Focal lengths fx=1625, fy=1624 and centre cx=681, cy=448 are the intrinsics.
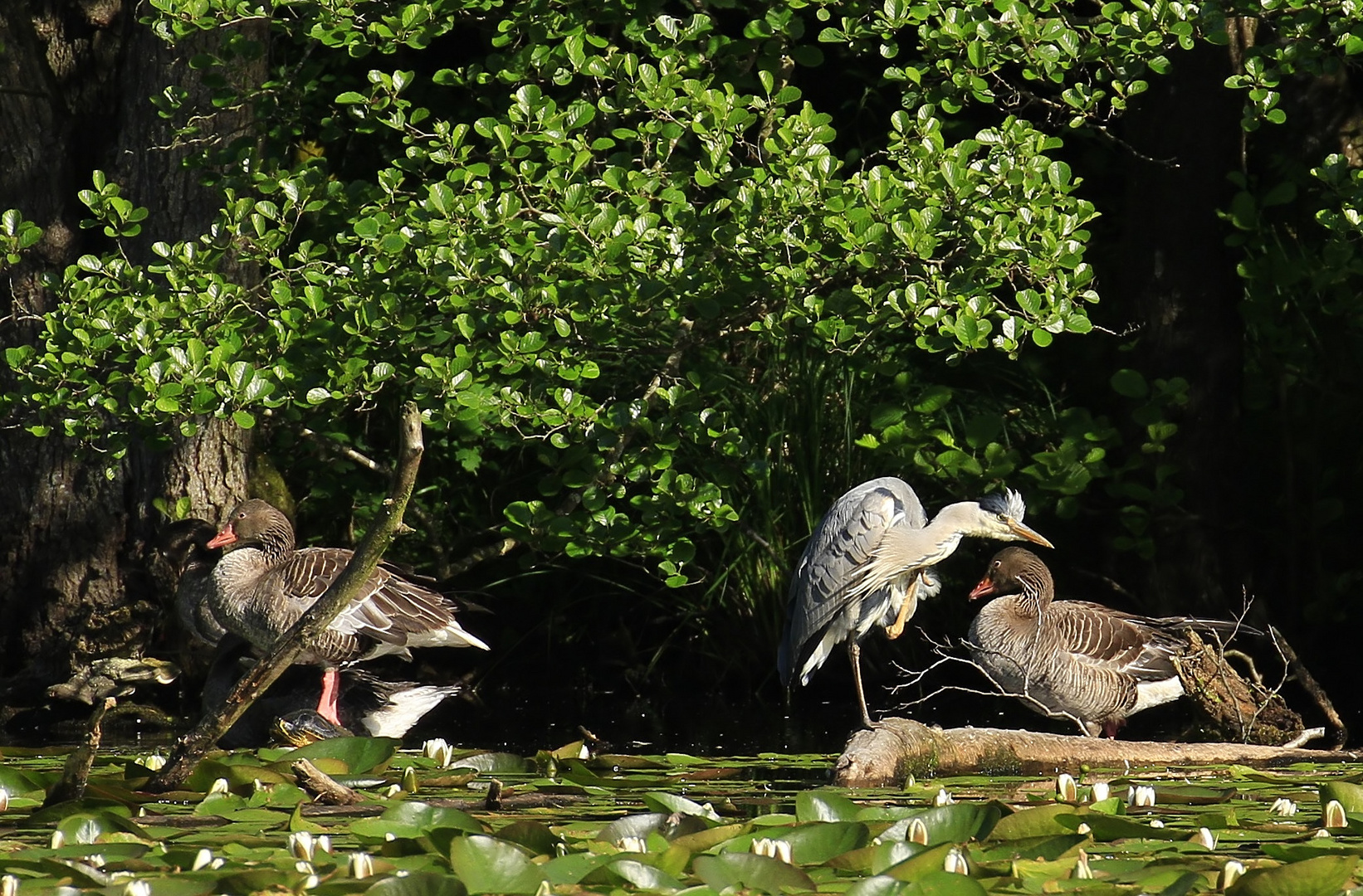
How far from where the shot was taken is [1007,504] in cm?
574

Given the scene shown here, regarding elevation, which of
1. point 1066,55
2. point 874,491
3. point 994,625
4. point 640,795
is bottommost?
point 640,795

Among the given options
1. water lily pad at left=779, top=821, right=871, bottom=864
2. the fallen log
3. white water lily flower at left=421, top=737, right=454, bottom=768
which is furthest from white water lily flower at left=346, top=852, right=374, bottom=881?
the fallen log

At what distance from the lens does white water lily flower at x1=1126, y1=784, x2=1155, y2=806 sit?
3.48m

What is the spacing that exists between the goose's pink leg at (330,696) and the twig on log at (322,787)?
2233 mm

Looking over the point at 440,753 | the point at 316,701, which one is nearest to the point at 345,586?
the point at 440,753

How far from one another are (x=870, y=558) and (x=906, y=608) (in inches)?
15.6

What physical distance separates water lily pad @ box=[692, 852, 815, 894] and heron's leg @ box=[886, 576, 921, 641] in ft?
10.8

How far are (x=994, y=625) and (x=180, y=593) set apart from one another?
10.5ft

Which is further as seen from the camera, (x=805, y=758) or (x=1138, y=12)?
(x=1138, y=12)

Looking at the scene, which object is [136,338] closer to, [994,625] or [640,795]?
[640,795]

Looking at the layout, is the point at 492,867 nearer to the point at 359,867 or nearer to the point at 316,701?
the point at 359,867

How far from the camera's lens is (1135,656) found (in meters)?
6.01

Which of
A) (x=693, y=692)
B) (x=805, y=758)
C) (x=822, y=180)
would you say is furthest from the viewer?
(x=693, y=692)

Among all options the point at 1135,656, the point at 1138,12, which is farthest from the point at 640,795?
the point at 1138,12
